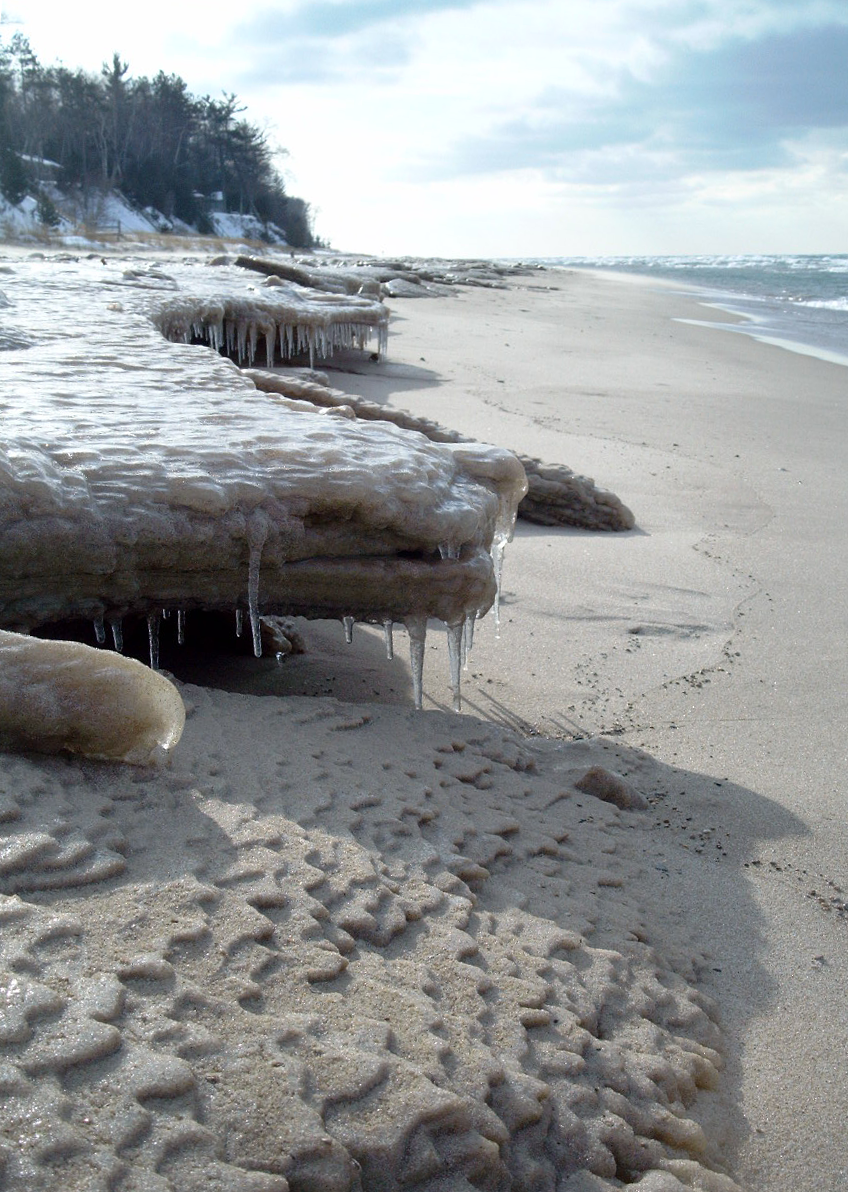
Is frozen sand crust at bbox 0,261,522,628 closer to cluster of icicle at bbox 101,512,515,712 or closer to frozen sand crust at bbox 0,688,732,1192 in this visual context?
cluster of icicle at bbox 101,512,515,712

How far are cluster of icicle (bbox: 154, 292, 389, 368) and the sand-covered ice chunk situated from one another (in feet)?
15.1

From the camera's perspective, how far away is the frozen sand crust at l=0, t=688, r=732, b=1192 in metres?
1.07

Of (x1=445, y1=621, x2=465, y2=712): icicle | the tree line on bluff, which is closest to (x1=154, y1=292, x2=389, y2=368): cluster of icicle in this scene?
(x1=445, y1=621, x2=465, y2=712): icicle

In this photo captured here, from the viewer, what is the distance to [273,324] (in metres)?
7.34

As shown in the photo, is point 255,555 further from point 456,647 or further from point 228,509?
point 456,647

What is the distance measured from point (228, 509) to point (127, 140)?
129ft

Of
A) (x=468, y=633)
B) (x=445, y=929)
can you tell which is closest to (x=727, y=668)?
(x=468, y=633)

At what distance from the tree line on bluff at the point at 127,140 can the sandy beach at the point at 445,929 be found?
30345mm

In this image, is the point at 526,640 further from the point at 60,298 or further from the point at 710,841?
the point at 60,298

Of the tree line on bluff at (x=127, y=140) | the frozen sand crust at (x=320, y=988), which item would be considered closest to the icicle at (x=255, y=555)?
the frozen sand crust at (x=320, y=988)

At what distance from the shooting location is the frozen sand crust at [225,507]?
2158 millimetres

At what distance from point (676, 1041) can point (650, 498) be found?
3.87 meters

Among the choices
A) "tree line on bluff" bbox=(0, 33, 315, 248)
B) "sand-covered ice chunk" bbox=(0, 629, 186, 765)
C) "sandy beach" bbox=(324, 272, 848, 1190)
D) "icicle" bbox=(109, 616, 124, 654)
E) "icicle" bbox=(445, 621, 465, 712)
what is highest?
"tree line on bluff" bbox=(0, 33, 315, 248)

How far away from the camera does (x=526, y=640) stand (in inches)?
136
